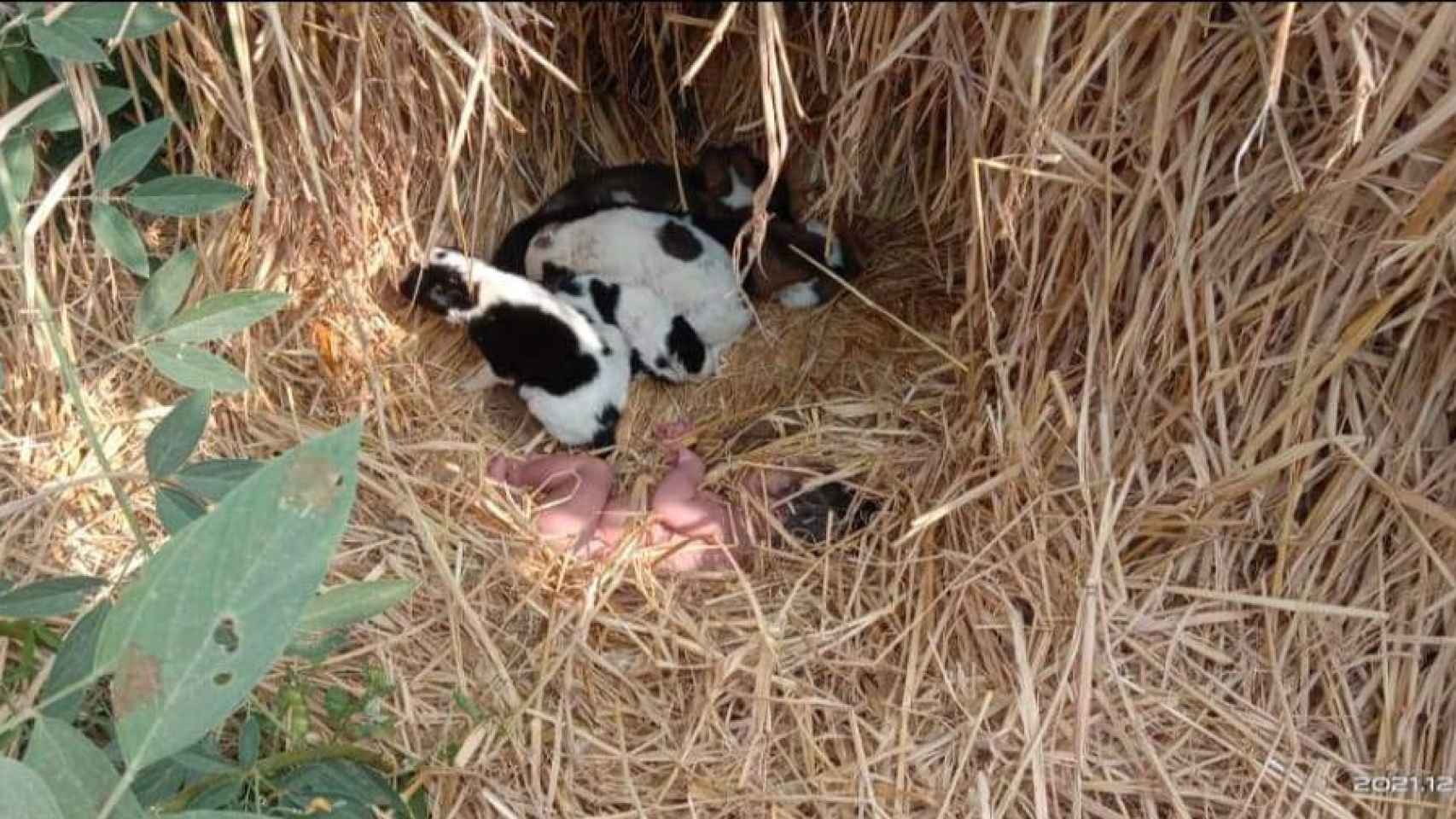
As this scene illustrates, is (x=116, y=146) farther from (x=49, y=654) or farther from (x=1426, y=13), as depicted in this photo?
(x=1426, y=13)

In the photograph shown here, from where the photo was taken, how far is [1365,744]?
1531mm

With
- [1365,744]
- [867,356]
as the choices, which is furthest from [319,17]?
[1365,744]

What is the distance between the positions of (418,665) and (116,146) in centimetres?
73

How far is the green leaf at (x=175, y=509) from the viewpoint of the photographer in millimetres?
1224

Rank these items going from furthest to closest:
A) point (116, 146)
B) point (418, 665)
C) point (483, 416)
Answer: point (483, 416) < point (418, 665) < point (116, 146)

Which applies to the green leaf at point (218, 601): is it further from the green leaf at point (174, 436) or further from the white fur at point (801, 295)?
the white fur at point (801, 295)

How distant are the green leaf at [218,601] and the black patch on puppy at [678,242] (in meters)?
1.44

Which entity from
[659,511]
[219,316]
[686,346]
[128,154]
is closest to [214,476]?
[219,316]

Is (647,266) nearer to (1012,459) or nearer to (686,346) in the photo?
(686,346)

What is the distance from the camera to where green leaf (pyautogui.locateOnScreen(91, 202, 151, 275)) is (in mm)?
1418

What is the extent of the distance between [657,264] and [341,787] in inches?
45.0

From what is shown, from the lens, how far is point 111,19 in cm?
121

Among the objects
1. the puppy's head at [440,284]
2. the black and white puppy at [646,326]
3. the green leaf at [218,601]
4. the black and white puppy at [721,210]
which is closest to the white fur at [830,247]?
the black and white puppy at [721,210]

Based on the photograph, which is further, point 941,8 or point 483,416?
point 483,416
